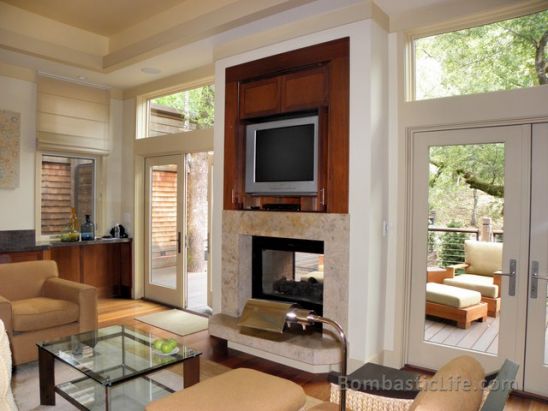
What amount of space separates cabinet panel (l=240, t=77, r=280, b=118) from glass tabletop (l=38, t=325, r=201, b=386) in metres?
2.22

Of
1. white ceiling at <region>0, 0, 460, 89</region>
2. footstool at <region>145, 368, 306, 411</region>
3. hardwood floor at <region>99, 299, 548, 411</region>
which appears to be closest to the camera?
footstool at <region>145, 368, 306, 411</region>

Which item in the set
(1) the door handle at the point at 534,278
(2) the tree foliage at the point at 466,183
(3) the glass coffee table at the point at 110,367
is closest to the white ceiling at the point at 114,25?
(2) the tree foliage at the point at 466,183

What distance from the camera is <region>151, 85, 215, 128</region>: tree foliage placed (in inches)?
207

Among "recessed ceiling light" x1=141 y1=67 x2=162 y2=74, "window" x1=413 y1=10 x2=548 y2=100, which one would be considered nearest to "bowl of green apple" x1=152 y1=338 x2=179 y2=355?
"window" x1=413 y1=10 x2=548 y2=100

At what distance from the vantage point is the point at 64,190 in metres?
5.82

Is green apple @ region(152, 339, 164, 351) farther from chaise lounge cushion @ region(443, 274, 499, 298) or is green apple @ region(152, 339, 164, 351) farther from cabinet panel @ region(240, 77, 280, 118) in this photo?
chaise lounge cushion @ region(443, 274, 499, 298)

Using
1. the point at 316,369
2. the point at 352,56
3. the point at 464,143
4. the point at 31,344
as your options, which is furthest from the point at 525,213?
the point at 31,344

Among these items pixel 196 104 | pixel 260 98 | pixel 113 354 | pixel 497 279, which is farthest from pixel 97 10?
pixel 497 279

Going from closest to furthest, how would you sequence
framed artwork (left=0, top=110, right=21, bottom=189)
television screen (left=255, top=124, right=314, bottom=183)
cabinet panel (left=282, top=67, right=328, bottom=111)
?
cabinet panel (left=282, top=67, right=328, bottom=111), television screen (left=255, top=124, right=314, bottom=183), framed artwork (left=0, top=110, right=21, bottom=189)

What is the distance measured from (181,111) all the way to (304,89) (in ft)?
8.51

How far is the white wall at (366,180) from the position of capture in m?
3.27

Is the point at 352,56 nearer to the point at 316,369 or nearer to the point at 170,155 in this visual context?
the point at 316,369

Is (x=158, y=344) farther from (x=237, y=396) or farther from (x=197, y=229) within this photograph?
(x=197, y=229)

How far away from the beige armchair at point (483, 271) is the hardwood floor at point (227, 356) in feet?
2.21
